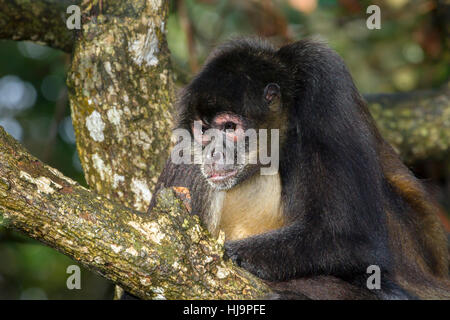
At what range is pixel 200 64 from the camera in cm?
979

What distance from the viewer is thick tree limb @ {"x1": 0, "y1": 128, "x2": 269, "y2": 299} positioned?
12.5 feet

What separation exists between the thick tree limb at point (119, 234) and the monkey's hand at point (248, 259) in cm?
65

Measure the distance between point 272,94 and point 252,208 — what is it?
3.77 feet

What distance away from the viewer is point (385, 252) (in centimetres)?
526

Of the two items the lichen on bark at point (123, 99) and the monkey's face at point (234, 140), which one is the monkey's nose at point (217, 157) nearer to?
the monkey's face at point (234, 140)

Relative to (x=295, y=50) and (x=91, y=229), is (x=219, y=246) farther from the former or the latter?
(x=295, y=50)

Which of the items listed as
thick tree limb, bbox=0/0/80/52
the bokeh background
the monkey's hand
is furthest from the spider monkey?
thick tree limb, bbox=0/0/80/52

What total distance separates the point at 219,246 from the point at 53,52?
7.28 metres

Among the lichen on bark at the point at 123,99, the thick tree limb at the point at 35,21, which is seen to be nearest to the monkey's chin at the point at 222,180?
the lichen on bark at the point at 123,99

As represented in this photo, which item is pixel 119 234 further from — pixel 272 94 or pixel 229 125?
pixel 272 94

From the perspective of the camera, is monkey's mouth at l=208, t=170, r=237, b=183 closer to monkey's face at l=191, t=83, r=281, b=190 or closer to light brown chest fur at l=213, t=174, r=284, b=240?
monkey's face at l=191, t=83, r=281, b=190

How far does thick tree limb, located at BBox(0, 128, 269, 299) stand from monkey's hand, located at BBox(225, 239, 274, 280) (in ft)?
2.12

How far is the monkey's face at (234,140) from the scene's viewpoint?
5578 mm
